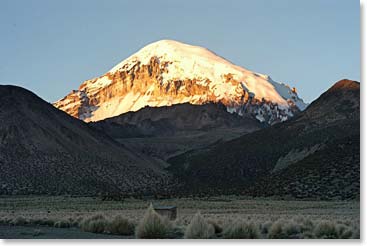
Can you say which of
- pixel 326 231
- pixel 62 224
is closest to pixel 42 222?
pixel 62 224

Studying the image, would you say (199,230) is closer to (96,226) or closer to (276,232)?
(276,232)

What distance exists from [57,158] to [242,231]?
71.0 meters

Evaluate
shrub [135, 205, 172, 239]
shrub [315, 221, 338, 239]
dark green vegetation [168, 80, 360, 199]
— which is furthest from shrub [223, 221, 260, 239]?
dark green vegetation [168, 80, 360, 199]

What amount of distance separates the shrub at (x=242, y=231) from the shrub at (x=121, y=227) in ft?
11.2

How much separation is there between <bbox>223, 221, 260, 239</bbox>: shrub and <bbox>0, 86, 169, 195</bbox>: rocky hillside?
55.0m

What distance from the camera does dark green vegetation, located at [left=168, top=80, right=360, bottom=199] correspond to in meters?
56.7

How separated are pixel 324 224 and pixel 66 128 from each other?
88.5 m

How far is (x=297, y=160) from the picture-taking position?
8381 centimetres

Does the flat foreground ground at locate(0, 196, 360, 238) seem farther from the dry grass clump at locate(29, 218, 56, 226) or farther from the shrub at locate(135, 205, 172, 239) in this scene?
the shrub at locate(135, 205, 172, 239)

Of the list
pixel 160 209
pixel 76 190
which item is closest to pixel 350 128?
pixel 76 190

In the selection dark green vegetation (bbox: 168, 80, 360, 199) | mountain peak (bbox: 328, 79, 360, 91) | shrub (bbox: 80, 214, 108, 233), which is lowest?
shrub (bbox: 80, 214, 108, 233)

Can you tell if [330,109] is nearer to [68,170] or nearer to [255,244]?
[68,170]

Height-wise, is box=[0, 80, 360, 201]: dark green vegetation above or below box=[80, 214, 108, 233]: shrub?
above

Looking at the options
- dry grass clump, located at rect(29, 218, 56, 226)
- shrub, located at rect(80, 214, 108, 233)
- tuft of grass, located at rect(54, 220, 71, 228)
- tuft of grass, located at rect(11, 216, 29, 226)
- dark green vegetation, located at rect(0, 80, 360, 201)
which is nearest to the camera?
shrub, located at rect(80, 214, 108, 233)
